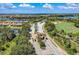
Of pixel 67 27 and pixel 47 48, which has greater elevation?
pixel 67 27

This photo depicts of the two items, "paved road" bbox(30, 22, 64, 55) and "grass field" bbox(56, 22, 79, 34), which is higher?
"grass field" bbox(56, 22, 79, 34)

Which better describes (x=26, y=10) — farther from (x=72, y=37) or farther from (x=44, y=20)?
(x=72, y=37)

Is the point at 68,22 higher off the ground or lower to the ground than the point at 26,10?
lower

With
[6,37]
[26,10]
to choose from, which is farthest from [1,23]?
[26,10]

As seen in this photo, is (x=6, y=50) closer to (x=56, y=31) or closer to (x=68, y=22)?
(x=56, y=31)

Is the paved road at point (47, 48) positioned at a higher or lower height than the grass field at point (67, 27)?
lower

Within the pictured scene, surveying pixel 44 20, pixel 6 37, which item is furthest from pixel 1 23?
pixel 44 20
